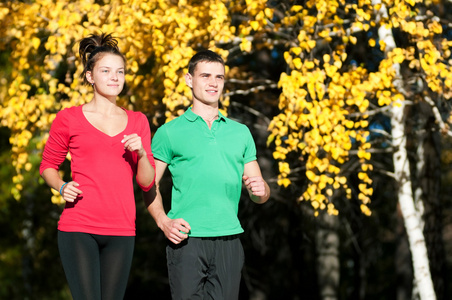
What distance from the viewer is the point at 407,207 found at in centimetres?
779

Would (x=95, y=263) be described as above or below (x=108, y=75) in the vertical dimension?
below

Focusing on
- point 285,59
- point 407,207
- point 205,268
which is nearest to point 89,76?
point 205,268

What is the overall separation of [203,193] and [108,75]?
2.79ft

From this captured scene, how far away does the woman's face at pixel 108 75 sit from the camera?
3961 millimetres

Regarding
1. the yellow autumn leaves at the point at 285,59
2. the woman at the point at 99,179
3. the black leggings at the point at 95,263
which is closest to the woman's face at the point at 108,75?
the woman at the point at 99,179

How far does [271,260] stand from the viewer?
50.1ft

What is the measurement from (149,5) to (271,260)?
29.5 ft

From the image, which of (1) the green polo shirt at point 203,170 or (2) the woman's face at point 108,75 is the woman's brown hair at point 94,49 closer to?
(2) the woman's face at point 108,75

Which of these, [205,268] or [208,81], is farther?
[208,81]

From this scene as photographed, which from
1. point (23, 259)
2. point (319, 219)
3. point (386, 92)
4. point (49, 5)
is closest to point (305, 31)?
point (386, 92)

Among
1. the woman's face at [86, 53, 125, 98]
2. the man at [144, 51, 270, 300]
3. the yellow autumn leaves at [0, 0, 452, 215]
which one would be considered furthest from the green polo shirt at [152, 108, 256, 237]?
the yellow autumn leaves at [0, 0, 452, 215]

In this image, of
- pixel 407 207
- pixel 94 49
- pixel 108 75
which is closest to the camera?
pixel 108 75

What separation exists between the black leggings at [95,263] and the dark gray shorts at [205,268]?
0.28m

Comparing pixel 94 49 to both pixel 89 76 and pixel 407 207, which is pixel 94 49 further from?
pixel 407 207
